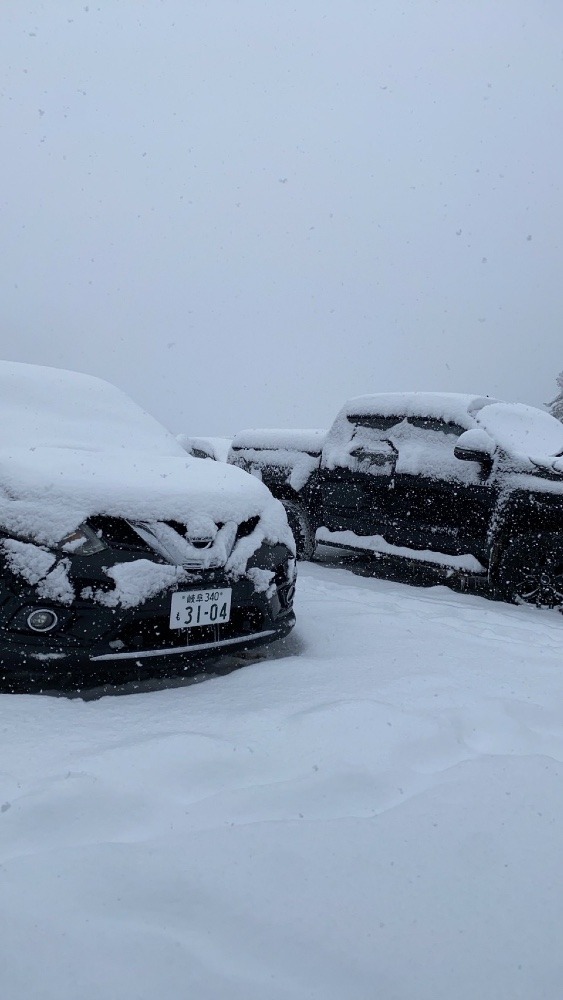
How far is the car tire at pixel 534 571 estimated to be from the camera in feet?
15.7

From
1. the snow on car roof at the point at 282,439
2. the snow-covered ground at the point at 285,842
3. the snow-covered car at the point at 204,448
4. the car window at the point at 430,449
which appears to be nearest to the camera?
the snow-covered ground at the point at 285,842

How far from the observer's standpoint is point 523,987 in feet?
4.40

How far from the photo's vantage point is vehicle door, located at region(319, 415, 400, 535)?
5828 mm

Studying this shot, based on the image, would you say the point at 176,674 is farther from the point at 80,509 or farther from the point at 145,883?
the point at 145,883

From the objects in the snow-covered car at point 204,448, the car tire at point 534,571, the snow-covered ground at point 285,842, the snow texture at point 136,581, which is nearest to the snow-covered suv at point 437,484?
the car tire at point 534,571

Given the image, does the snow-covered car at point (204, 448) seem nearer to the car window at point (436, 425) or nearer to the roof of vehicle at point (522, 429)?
the car window at point (436, 425)

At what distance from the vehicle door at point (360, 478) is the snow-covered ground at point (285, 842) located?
2987 millimetres

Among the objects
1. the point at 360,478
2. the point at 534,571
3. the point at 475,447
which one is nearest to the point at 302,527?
the point at 360,478

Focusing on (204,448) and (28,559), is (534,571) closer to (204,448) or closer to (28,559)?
(28,559)

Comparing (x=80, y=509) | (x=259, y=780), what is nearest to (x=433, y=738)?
(x=259, y=780)

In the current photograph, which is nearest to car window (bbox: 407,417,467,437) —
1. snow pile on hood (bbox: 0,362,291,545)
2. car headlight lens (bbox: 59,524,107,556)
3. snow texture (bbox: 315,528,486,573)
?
snow texture (bbox: 315,528,486,573)

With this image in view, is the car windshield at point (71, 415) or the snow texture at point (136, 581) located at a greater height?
the car windshield at point (71, 415)

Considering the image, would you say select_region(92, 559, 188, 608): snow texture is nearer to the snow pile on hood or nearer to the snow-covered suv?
the snow pile on hood

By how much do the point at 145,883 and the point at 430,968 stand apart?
643mm
